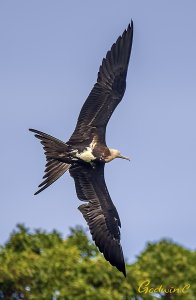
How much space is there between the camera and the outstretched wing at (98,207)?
96.4ft

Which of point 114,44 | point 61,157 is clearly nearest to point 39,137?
point 61,157

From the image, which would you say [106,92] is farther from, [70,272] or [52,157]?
[70,272]

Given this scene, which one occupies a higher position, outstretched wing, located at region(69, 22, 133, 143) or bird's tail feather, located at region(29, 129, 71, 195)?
outstretched wing, located at region(69, 22, 133, 143)

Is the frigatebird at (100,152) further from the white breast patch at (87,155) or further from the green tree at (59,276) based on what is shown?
the green tree at (59,276)

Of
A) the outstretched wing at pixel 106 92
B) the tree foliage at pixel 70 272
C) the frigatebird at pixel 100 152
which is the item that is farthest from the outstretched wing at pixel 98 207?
the tree foliage at pixel 70 272

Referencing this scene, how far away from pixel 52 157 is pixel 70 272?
10.3 m

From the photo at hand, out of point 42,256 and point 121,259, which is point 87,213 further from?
point 42,256

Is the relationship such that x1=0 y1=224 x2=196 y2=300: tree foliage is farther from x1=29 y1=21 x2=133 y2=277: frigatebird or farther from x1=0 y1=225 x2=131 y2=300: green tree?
x1=29 y1=21 x2=133 y2=277: frigatebird

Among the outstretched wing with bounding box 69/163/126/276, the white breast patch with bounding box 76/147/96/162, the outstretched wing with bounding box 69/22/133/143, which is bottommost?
the outstretched wing with bounding box 69/163/126/276

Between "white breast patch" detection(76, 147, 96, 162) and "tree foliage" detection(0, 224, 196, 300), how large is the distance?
9006 mm

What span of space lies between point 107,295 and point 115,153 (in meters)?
8.70

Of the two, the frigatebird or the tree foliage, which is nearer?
the frigatebird

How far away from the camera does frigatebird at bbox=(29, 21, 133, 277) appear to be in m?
29.3

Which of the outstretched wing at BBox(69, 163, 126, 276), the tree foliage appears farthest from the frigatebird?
the tree foliage
